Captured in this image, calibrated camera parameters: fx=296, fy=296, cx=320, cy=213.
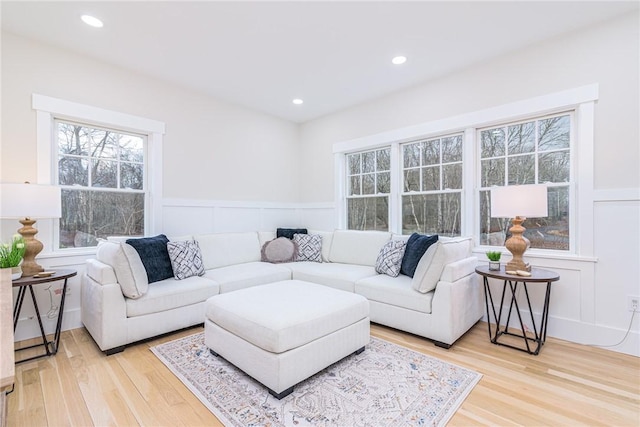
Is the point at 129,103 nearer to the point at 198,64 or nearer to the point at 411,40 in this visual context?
the point at 198,64

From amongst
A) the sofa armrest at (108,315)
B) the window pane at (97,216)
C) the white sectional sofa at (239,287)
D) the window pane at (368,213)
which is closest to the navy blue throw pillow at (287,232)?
the window pane at (368,213)

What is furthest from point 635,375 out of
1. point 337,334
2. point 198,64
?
point 198,64

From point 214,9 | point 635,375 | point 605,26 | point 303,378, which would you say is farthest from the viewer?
point 605,26

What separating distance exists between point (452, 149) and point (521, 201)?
3.89 feet

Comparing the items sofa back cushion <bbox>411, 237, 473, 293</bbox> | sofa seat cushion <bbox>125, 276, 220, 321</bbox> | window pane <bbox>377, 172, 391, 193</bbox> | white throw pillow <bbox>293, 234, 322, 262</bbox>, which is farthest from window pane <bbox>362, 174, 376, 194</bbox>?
sofa seat cushion <bbox>125, 276, 220, 321</bbox>

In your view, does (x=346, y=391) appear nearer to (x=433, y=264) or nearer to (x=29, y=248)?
(x=433, y=264)

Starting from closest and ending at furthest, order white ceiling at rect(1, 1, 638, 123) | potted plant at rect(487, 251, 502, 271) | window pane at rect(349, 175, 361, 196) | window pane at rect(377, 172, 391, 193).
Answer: white ceiling at rect(1, 1, 638, 123), potted plant at rect(487, 251, 502, 271), window pane at rect(377, 172, 391, 193), window pane at rect(349, 175, 361, 196)

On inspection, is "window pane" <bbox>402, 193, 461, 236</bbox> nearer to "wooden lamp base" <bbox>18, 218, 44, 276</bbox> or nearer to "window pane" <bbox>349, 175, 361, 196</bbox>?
"window pane" <bbox>349, 175, 361, 196</bbox>

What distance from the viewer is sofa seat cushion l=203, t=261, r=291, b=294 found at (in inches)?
120

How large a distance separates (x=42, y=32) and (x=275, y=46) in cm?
201

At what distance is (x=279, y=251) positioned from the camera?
393 cm

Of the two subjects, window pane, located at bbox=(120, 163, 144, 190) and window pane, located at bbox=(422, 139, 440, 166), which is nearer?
window pane, located at bbox=(120, 163, 144, 190)

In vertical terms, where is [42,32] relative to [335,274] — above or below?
above

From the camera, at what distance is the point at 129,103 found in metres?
3.25
